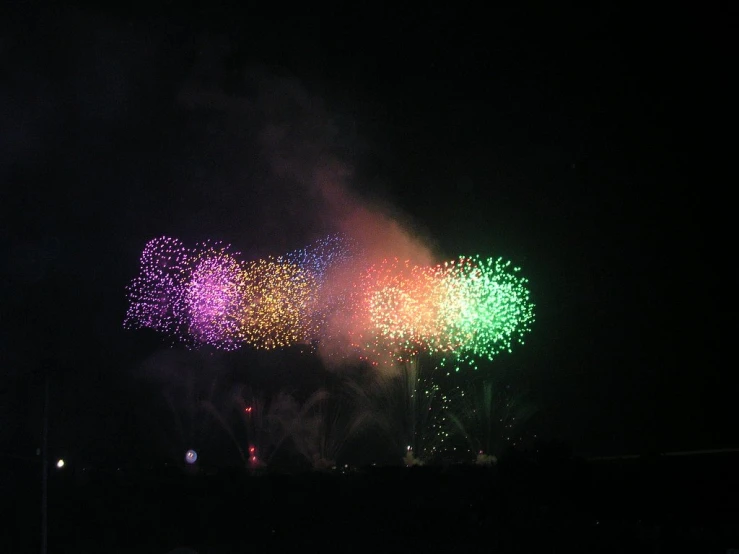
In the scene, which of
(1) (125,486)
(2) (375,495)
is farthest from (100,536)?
(2) (375,495)

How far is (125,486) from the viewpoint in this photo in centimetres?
1608

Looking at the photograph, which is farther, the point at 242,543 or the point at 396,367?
the point at 396,367

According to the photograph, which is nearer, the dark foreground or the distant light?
the dark foreground

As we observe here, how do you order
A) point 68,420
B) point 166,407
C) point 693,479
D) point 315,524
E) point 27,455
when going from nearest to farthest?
point 315,524, point 693,479, point 27,455, point 68,420, point 166,407

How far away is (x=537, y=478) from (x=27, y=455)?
15757 millimetres

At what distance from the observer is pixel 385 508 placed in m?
13.7

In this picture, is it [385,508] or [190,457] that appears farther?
[190,457]

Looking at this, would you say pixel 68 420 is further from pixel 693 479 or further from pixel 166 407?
pixel 693 479

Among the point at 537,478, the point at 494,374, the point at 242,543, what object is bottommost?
the point at 242,543

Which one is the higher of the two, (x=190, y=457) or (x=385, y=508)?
(x=190, y=457)

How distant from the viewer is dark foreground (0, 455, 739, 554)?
1158 centimetres

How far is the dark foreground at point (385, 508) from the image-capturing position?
1158 centimetres

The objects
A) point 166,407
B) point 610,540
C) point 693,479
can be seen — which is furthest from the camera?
point 166,407

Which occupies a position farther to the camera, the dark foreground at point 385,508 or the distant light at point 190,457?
the distant light at point 190,457
